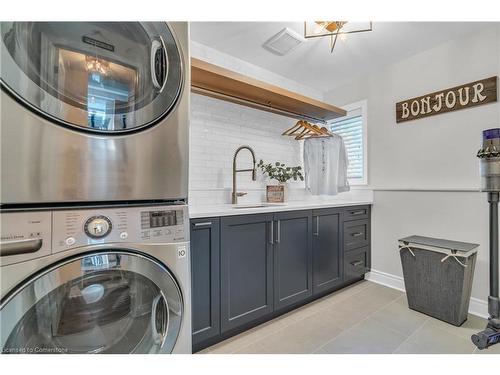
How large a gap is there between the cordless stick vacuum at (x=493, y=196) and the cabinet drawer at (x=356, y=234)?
107 cm

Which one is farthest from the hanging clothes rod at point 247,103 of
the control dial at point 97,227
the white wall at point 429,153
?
the control dial at point 97,227

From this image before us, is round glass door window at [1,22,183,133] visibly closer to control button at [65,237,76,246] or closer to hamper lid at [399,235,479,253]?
control button at [65,237,76,246]

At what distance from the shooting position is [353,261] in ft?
8.52

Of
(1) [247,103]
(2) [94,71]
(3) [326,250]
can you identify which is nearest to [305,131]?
(1) [247,103]

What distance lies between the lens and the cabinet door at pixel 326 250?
7.30 ft

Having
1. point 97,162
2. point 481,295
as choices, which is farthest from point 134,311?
point 481,295

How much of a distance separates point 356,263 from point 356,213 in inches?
21.5

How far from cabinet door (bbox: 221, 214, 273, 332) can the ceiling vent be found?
1570 mm

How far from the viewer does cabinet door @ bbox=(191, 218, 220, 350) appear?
59.8 inches

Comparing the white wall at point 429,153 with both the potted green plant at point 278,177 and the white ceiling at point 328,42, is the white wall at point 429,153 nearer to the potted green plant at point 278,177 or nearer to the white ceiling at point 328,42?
the white ceiling at point 328,42

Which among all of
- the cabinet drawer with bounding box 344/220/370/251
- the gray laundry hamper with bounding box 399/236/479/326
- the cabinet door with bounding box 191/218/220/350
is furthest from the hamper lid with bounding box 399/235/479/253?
the cabinet door with bounding box 191/218/220/350

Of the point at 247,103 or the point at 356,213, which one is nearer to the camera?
the point at 247,103

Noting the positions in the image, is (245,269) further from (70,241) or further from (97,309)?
(70,241)

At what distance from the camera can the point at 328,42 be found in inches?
87.8
